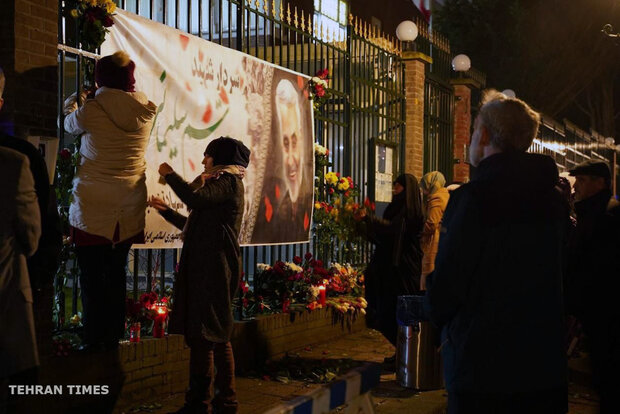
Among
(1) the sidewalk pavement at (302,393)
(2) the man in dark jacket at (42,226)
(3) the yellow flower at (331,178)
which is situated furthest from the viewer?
(3) the yellow flower at (331,178)

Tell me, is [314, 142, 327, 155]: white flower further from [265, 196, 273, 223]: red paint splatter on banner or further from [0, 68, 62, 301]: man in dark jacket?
[0, 68, 62, 301]: man in dark jacket

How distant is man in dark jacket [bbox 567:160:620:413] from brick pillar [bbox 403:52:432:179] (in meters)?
7.44

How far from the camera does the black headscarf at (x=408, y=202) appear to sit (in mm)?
7574

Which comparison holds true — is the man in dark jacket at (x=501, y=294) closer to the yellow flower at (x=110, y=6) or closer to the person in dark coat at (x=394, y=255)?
the yellow flower at (x=110, y=6)

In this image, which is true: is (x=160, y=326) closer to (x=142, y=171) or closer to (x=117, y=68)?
(x=142, y=171)

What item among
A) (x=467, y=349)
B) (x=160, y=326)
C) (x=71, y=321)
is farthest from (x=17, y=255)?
(x=160, y=326)

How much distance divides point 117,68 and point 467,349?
3546 millimetres

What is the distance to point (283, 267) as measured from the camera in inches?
334

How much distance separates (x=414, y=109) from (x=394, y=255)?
539 cm

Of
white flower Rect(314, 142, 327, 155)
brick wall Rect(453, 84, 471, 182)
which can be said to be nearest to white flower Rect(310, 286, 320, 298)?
white flower Rect(314, 142, 327, 155)

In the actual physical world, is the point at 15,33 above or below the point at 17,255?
above

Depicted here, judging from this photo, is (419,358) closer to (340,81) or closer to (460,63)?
(340,81)

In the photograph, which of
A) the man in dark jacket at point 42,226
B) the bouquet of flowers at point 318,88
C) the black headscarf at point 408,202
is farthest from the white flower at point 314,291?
the man in dark jacket at point 42,226

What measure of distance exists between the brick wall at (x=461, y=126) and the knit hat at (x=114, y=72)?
10.3 metres
